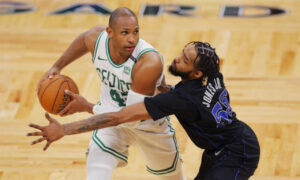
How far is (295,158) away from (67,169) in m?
1.98

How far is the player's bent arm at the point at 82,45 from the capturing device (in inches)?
190

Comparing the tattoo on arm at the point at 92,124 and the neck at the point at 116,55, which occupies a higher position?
the neck at the point at 116,55

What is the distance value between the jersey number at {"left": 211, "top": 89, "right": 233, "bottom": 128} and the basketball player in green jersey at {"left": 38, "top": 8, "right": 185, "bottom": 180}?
46 cm

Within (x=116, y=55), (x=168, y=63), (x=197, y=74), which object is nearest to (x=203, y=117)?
(x=197, y=74)

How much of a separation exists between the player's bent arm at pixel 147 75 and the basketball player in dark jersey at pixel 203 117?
18cm

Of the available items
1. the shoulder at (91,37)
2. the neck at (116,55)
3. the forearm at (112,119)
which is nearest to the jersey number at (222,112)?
the forearm at (112,119)

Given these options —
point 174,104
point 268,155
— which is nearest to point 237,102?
point 268,155

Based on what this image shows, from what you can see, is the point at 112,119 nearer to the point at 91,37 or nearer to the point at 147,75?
the point at 147,75

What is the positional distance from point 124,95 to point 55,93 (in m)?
0.49

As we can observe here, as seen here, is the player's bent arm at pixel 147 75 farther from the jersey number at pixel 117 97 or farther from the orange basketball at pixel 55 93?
the orange basketball at pixel 55 93

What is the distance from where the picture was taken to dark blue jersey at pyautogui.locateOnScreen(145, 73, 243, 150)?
4105 millimetres

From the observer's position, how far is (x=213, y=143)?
4.26m

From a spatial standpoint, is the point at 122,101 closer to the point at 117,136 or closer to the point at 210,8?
the point at 117,136

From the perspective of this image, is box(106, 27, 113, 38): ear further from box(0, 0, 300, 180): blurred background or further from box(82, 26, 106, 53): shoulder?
box(0, 0, 300, 180): blurred background
